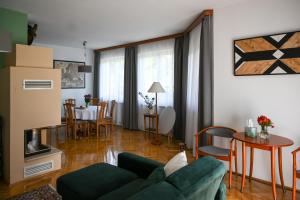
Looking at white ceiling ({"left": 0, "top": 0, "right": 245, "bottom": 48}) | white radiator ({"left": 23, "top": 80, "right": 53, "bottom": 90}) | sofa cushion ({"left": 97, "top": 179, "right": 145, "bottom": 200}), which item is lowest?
sofa cushion ({"left": 97, "top": 179, "right": 145, "bottom": 200})

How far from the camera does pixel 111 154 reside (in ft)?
13.1

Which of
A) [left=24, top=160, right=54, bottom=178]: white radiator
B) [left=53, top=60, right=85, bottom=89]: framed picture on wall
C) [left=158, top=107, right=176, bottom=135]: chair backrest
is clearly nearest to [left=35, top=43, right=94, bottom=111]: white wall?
[left=53, top=60, right=85, bottom=89]: framed picture on wall

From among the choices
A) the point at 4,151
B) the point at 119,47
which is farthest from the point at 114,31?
the point at 4,151

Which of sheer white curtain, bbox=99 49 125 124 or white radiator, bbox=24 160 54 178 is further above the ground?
sheer white curtain, bbox=99 49 125 124

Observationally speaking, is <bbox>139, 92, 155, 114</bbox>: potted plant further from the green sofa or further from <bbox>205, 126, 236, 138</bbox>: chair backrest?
the green sofa

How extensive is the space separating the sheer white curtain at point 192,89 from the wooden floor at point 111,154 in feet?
1.47

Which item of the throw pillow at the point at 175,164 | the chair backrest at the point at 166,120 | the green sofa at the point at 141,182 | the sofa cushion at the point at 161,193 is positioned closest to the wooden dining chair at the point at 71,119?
the chair backrest at the point at 166,120

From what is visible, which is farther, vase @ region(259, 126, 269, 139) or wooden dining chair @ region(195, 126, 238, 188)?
wooden dining chair @ region(195, 126, 238, 188)

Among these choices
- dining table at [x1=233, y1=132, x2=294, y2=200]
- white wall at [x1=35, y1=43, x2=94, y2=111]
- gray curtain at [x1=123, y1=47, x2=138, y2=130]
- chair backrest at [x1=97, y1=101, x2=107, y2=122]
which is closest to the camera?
dining table at [x1=233, y1=132, x2=294, y2=200]

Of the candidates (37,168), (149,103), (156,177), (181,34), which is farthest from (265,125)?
(149,103)

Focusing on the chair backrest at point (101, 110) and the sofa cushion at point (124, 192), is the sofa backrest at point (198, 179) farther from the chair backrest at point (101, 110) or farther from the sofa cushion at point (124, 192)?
the chair backrest at point (101, 110)

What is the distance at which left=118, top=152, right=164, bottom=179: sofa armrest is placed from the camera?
2.06 meters

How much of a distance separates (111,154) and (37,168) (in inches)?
53.3

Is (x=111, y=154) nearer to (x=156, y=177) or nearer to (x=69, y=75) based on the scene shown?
(x=156, y=177)
